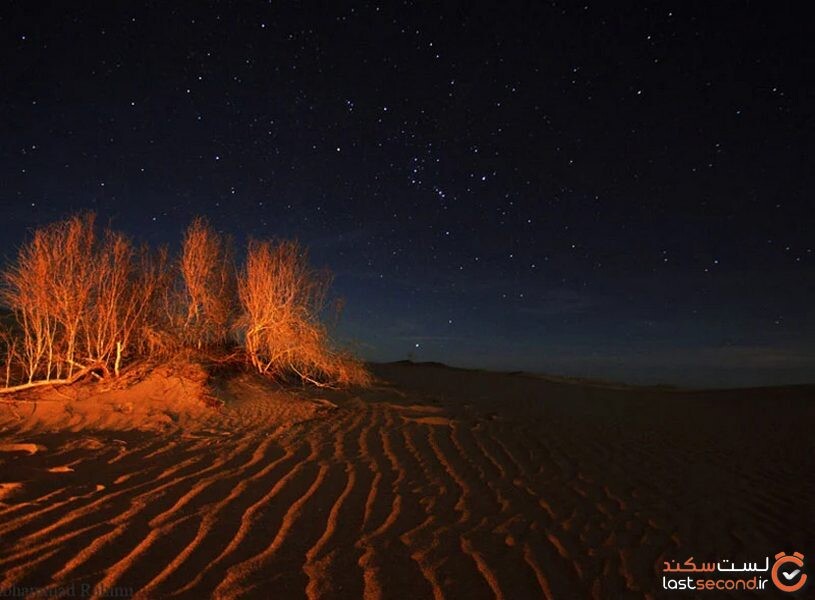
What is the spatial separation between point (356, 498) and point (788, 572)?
3.70m

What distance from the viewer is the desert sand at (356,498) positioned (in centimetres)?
336

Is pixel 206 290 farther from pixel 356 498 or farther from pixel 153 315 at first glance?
pixel 356 498

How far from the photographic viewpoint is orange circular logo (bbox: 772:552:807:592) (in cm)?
376

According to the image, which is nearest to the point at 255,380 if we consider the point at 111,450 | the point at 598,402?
the point at 111,450

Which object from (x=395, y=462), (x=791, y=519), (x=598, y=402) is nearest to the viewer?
(x=791, y=519)

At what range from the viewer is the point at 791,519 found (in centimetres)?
525

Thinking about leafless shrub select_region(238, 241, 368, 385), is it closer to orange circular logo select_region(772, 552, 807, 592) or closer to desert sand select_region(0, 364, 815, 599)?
desert sand select_region(0, 364, 815, 599)

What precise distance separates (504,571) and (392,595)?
885mm

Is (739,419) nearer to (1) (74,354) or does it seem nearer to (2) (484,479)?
(2) (484,479)

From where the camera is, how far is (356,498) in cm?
495

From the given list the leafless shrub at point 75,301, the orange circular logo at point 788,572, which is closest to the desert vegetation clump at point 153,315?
the leafless shrub at point 75,301

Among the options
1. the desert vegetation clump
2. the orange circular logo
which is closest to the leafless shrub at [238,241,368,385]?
the desert vegetation clump

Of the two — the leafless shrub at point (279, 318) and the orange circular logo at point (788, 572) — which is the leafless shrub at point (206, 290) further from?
the orange circular logo at point (788, 572)

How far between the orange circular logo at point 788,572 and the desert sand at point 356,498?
138mm
